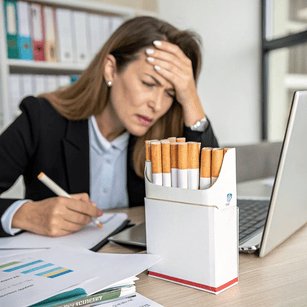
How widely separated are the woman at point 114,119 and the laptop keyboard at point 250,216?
22 centimetres

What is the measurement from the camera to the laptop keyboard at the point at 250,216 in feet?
2.46

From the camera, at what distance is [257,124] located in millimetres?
3438

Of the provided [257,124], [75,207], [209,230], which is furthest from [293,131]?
[257,124]

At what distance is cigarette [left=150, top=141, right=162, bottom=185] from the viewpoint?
1.77 feet

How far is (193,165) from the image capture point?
20.4 inches

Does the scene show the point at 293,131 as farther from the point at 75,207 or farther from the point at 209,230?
the point at 75,207

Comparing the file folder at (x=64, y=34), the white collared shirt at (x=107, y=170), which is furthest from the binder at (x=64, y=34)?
the white collared shirt at (x=107, y=170)

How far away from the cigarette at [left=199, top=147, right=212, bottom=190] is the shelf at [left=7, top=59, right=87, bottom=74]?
177 centimetres

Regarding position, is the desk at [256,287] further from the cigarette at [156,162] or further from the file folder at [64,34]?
the file folder at [64,34]

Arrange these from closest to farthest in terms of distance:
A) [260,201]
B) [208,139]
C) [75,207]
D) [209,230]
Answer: [209,230] → [75,207] → [260,201] → [208,139]

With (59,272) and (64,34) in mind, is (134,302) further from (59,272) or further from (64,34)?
(64,34)

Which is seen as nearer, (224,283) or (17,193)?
(224,283)

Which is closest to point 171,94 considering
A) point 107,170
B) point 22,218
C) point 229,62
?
point 107,170

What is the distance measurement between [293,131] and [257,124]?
117 inches
